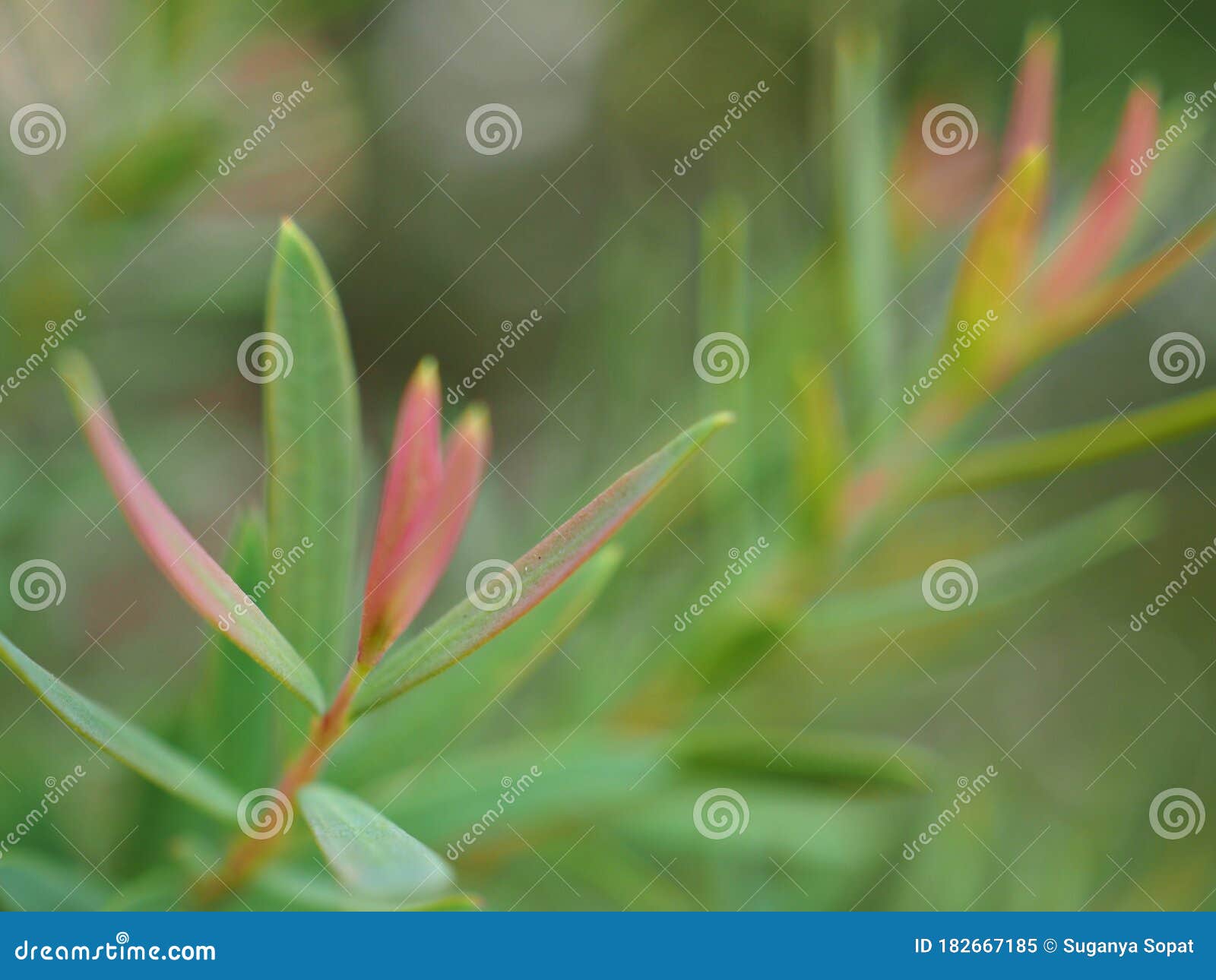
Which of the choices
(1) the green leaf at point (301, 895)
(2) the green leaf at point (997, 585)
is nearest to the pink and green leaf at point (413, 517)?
(1) the green leaf at point (301, 895)

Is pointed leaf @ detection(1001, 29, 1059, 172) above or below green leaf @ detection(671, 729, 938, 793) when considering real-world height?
above

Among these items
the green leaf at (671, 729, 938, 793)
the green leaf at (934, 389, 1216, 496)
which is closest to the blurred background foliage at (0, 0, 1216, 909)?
the green leaf at (671, 729, 938, 793)

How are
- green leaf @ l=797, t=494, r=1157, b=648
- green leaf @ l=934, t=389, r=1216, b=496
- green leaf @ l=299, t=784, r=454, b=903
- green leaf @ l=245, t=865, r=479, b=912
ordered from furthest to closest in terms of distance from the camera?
green leaf @ l=797, t=494, r=1157, b=648, green leaf @ l=934, t=389, r=1216, b=496, green leaf @ l=245, t=865, r=479, b=912, green leaf @ l=299, t=784, r=454, b=903

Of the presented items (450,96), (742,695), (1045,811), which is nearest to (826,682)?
(742,695)

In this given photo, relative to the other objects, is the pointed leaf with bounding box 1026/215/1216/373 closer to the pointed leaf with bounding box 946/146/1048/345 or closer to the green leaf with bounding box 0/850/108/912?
the pointed leaf with bounding box 946/146/1048/345

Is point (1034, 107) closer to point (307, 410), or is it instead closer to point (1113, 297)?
point (1113, 297)

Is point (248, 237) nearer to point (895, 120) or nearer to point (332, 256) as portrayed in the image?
point (332, 256)

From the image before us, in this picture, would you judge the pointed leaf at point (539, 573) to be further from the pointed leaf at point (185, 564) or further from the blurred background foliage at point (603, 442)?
the blurred background foliage at point (603, 442)

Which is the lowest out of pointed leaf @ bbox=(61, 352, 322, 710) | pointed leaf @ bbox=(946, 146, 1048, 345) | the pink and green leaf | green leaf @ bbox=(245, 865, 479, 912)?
green leaf @ bbox=(245, 865, 479, 912)

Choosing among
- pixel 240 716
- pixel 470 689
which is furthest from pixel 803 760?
pixel 240 716
